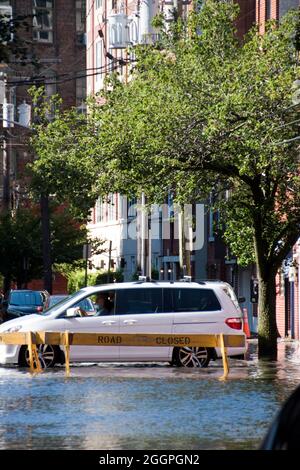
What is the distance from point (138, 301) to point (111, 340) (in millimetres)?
1388

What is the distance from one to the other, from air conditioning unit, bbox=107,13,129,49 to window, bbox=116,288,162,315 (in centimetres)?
4079

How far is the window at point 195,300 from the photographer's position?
3020 cm

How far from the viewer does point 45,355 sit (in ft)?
98.7

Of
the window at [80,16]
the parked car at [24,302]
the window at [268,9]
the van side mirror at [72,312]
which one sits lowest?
the van side mirror at [72,312]

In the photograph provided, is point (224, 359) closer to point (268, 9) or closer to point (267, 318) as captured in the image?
point (267, 318)

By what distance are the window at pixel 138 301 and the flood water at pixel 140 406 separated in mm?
1153

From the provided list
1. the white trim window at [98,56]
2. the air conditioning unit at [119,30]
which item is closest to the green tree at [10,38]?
the air conditioning unit at [119,30]

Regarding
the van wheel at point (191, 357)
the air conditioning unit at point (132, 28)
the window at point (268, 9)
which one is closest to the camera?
the van wheel at point (191, 357)

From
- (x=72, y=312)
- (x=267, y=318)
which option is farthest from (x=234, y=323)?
(x=267, y=318)

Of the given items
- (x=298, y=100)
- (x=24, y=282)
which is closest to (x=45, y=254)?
(x=24, y=282)

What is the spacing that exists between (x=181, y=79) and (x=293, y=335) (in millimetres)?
16901

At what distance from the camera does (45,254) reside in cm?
5759

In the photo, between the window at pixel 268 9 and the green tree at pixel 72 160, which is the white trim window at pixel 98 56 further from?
the green tree at pixel 72 160

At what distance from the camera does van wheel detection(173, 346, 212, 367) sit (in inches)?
1179
